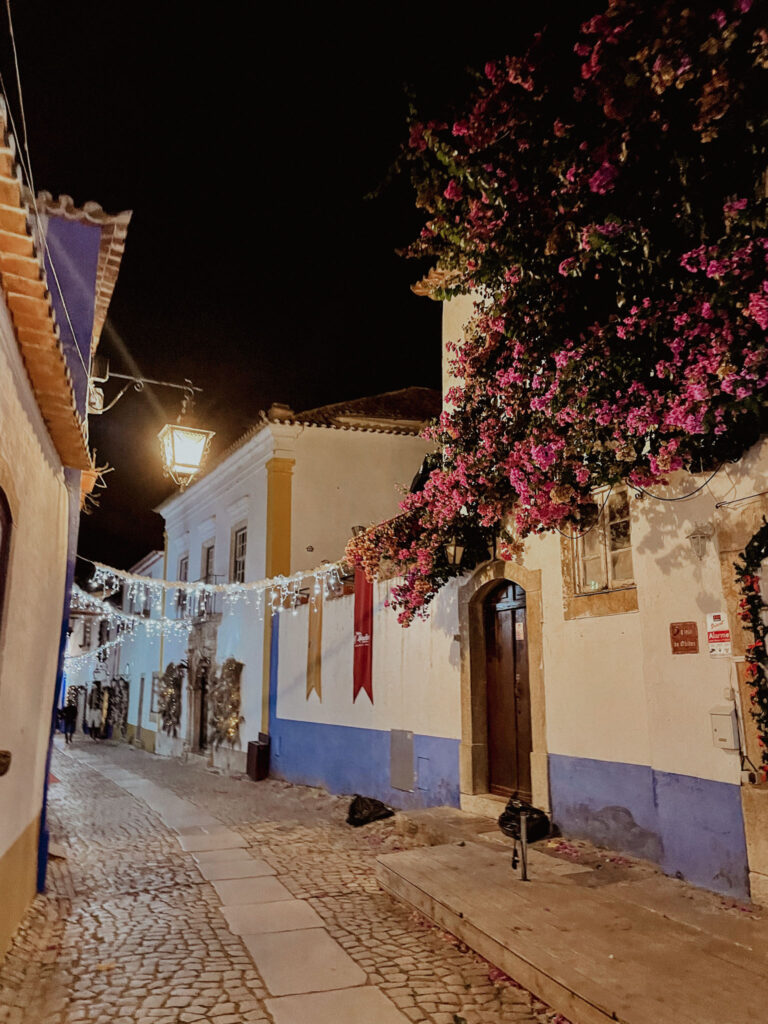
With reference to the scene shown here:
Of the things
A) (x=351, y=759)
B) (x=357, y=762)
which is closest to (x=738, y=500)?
(x=357, y=762)

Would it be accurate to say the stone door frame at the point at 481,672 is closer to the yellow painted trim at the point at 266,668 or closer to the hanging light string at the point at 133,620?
the yellow painted trim at the point at 266,668

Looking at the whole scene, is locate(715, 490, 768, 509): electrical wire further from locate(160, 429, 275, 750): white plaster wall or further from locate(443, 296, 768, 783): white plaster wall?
locate(160, 429, 275, 750): white plaster wall

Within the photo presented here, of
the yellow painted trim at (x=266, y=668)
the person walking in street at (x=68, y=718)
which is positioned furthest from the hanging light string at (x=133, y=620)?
the person walking in street at (x=68, y=718)

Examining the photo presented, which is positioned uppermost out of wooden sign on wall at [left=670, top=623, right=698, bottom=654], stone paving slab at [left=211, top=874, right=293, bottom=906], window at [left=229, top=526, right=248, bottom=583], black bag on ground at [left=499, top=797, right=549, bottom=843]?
window at [left=229, top=526, right=248, bottom=583]

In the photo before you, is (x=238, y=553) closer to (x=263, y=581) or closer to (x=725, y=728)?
(x=263, y=581)

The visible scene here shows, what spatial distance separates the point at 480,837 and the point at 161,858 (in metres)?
3.45

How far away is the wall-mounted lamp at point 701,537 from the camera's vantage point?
5766mm

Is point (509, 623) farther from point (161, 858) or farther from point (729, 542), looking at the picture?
point (161, 858)

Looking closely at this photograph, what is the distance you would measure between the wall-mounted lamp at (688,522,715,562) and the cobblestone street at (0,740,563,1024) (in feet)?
11.4

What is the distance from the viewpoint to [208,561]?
65.2 feet

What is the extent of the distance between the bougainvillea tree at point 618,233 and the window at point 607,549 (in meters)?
0.35

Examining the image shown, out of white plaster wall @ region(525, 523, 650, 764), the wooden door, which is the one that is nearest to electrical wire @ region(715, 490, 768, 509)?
white plaster wall @ region(525, 523, 650, 764)

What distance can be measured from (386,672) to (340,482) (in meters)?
6.85

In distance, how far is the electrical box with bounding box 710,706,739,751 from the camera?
534 centimetres
